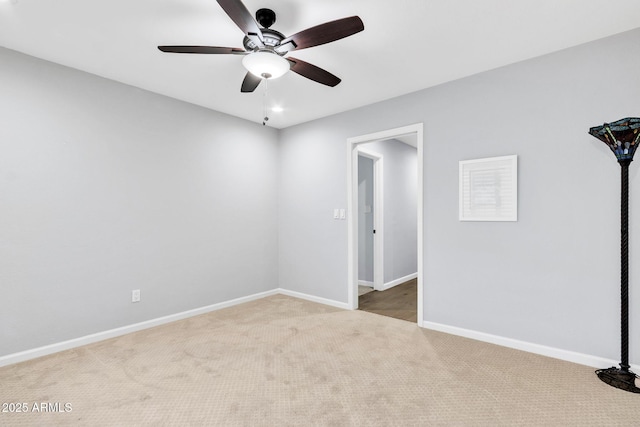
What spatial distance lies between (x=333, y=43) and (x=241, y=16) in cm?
95

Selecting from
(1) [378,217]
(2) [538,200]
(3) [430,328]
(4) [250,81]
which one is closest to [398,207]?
(1) [378,217]

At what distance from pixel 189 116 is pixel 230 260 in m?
1.85

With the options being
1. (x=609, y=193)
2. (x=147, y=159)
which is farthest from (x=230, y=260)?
(x=609, y=193)

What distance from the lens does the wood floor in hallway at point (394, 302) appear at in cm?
385

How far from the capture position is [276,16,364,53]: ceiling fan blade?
1718 millimetres

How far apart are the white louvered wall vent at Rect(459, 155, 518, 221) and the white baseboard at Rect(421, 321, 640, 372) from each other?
108 centimetres

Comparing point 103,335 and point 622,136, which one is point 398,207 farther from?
point 103,335

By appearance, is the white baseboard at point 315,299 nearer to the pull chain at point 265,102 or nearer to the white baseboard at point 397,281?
the white baseboard at point 397,281

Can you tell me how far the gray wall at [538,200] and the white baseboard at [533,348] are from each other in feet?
0.14

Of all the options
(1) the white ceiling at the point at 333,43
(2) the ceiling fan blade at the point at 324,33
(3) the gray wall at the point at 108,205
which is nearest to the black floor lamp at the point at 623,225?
(1) the white ceiling at the point at 333,43

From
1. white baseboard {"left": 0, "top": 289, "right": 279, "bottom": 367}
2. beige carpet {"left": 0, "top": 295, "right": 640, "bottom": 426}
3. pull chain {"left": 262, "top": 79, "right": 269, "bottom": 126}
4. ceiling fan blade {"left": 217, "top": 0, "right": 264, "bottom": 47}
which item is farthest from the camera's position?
pull chain {"left": 262, "top": 79, "right": 269, "bottom": 126}

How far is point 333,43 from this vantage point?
7.99 ft

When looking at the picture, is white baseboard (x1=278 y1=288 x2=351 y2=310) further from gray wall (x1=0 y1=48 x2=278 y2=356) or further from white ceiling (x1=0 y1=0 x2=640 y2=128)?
white ceiling (x1=0 y1=0 x2=640 y2=128)

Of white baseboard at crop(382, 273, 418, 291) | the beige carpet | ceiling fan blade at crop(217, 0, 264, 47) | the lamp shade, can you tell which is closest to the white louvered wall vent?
the lamp shade
